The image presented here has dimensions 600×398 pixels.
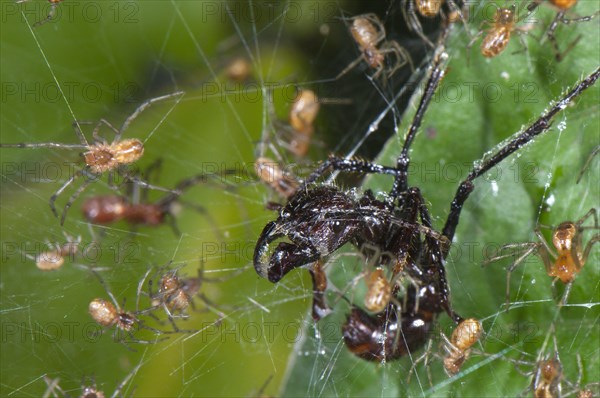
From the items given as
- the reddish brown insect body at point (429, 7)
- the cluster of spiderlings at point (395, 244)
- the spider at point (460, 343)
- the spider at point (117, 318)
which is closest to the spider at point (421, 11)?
the reddish brown insect body at point (429, 7)

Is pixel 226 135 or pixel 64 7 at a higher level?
pixel 64 7

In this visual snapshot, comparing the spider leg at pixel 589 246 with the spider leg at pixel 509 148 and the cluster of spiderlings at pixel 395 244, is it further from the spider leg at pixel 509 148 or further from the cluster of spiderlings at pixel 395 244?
the spider leg at pixel 509 148

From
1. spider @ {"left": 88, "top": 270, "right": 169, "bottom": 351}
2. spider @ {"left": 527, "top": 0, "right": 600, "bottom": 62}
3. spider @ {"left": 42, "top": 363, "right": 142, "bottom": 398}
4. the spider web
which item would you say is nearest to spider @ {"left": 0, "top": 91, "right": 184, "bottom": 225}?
the spider web

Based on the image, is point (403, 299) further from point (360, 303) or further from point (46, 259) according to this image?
point (46, 259)

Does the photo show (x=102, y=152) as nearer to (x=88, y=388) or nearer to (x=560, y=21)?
(x=88, y=388)

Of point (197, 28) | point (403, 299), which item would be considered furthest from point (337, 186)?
point (197, 28)

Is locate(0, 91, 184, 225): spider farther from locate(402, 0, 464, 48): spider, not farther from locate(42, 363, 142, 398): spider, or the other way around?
locate(402, 0, 464, 48): spider

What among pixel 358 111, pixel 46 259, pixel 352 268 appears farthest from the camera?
pixel 358 111
